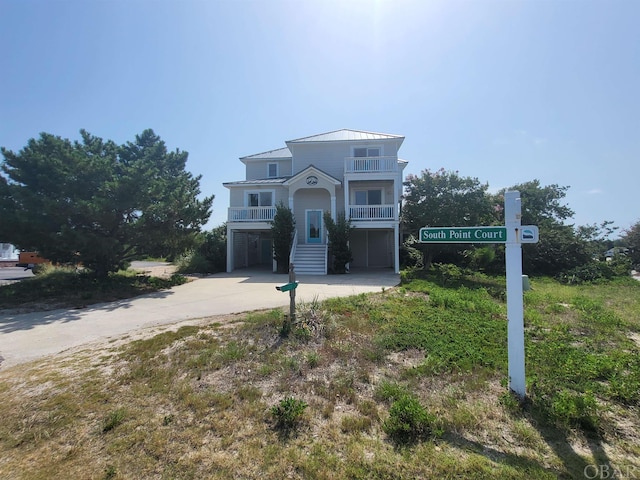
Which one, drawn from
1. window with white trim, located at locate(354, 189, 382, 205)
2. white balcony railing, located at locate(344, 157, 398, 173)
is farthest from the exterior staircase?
white balcony railing, located at locate(344, 157, 398, 173)

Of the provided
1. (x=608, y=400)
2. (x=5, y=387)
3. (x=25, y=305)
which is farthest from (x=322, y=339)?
(x=25, y=305)

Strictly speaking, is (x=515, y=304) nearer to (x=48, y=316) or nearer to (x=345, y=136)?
(x=48, y=316)

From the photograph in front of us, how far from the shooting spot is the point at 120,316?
734cm

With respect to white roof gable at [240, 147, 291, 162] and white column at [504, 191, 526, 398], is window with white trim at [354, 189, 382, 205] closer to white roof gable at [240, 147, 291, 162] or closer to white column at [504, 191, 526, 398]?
white roof gable at [240, 147, 291, 162]

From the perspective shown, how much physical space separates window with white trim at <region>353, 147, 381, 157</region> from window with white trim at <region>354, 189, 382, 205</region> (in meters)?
2.28

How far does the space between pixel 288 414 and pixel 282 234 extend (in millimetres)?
13753

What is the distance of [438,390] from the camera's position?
343 cm

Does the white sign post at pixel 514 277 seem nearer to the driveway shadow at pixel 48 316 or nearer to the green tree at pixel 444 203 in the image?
the driveway shadow at pixel 48 316

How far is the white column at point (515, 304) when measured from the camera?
317 centimetres

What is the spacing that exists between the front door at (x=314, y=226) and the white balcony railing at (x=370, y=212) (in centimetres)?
262

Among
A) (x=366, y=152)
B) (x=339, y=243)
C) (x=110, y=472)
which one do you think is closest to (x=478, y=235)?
(x=110, y=472)

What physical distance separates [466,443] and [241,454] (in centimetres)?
186

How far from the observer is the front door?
62.0 ft

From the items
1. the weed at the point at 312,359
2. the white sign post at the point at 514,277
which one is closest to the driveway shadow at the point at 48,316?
the weed at the point at 312,359
